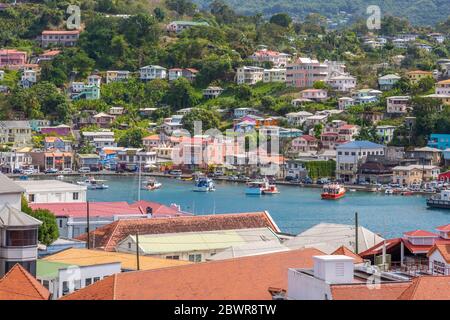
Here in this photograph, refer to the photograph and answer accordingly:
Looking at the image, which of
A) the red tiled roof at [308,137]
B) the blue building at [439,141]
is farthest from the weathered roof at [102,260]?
the red tiled roof at [308,137]

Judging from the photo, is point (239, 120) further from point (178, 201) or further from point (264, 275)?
point (264, 275)

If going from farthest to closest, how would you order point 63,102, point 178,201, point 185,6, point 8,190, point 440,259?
point 185,6 < point 63,102 < point 178,201 < point 8,190 < point 440,259

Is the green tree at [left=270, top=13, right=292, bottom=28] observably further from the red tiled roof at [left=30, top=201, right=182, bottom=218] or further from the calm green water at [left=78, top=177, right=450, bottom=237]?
the red tiled roof at [left=30, top=201, right=182, bottom=218]

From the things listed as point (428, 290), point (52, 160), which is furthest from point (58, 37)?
point (428, 290)

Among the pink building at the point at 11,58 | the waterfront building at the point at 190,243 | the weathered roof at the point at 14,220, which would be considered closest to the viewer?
the weathered roof at the point at 14,220

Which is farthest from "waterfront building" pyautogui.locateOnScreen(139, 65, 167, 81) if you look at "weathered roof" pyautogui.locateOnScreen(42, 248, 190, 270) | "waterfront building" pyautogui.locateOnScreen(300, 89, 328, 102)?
"weathered roof" pyautogui.locateOnScreen(42, 248, 190, 270)

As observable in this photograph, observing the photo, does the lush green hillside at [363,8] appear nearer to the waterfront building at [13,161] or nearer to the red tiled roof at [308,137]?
the red tiled roof at [308,137]
